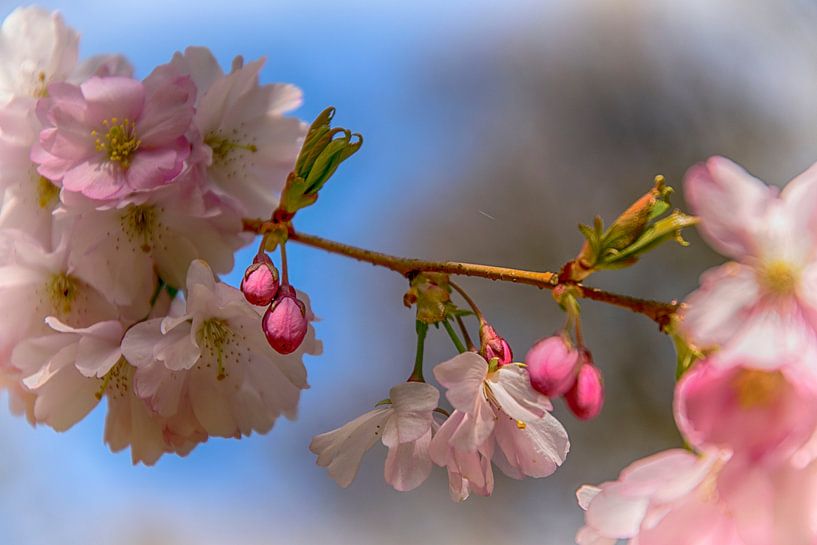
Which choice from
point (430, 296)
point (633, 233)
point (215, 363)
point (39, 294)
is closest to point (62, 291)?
point (39, 294)

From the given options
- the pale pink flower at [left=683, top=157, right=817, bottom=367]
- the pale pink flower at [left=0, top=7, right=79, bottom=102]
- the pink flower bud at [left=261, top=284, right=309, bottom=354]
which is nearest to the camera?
the pale pink flower at [left=683, top=157, right=817, bottom=367]

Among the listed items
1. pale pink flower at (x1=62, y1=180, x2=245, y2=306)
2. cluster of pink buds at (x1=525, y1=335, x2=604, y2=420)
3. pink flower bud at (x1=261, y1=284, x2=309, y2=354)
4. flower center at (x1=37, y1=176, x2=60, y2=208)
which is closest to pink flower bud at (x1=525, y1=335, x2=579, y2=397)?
cluster of pink buds at (x1=525, y1=335, x2=604, y2=420)

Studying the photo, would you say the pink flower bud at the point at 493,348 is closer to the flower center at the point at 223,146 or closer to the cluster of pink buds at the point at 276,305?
the cluster of pink buds at the point at 276,305

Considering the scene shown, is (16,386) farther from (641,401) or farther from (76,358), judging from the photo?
(641,401)

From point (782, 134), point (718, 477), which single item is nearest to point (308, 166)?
point (718, 477)

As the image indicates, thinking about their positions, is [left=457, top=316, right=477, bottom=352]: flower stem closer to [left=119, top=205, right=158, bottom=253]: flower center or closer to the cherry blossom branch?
the cherry blossom branch
